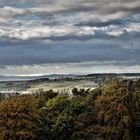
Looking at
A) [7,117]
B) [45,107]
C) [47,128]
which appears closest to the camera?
[7,117]

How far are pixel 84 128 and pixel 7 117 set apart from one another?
2451 cm

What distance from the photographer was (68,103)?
491ft

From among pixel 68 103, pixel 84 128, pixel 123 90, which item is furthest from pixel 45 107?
pixel 123 90

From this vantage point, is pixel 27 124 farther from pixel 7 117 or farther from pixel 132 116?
pixel 132 116

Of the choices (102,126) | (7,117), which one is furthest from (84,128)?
(7,117)

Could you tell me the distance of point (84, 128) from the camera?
131 m

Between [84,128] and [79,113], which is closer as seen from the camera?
[84,128]

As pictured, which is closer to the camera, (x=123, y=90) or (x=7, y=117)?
(x=7, y=117)

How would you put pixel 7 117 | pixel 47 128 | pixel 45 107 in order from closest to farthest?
1. pixel 7 117
2. pixel 47 128
3. pixel 45 107

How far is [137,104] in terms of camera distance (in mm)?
133250

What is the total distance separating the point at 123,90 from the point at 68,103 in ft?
85.3

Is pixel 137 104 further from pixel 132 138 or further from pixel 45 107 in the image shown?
pixel 45 107

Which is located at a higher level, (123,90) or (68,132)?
(123,90)

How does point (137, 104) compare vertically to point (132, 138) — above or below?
above
